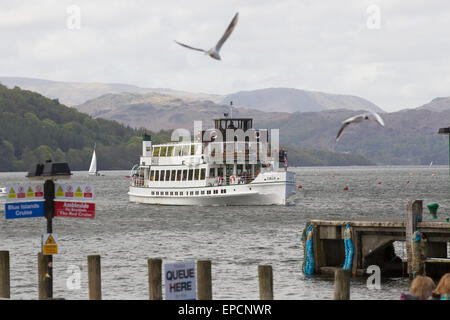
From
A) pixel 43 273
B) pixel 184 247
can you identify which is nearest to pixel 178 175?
pixel 184 247

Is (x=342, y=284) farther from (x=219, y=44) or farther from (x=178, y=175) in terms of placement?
(x=178, y=175)

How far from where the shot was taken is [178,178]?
277 ft

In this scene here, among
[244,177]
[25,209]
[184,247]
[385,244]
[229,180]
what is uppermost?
[25,209]

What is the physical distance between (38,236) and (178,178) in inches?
1166

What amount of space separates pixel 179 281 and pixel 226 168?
6284 cm

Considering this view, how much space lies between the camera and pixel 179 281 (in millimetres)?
16062

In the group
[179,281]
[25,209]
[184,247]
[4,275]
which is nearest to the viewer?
[179,281]

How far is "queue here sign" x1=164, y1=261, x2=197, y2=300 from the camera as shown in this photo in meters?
15.9

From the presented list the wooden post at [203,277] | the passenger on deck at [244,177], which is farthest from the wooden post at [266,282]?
the passenger on deck at [244,177]

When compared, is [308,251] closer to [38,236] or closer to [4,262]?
[4,262]

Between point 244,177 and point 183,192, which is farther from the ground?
point 244,177

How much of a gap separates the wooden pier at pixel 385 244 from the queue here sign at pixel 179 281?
13051 millimetres

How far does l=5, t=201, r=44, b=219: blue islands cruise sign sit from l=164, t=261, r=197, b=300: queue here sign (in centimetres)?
387
